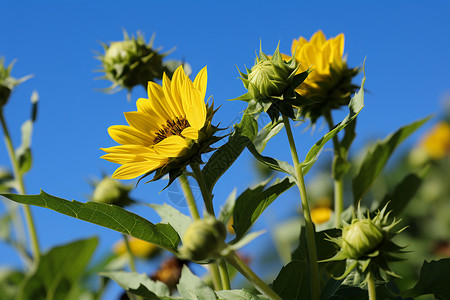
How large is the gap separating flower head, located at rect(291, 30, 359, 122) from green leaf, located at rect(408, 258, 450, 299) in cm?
41

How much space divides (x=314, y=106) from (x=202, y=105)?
0.40 metres

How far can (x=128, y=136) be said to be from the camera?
3.20 feet

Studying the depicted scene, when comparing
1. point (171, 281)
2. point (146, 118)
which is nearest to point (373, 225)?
point (146, 118)

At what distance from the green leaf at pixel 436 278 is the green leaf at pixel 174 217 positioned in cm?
44

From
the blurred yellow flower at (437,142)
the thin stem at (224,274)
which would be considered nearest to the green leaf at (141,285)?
the thin stem at (224,274)

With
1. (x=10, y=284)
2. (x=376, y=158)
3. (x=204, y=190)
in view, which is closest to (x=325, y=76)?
(x=376, y=158)

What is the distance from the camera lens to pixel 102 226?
85cm

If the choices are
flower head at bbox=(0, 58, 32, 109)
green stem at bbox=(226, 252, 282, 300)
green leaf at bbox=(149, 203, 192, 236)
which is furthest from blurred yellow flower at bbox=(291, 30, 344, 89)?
flower head at bbox=(0, 58, 32, 109)

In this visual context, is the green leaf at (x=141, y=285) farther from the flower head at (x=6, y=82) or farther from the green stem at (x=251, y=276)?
the flower head at (x=6, y=82)

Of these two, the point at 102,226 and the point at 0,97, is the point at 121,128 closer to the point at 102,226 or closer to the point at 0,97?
the point at 102,226

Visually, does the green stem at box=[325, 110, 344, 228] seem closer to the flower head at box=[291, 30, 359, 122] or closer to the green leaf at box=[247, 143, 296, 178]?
the flower head at box=[291, 30, 359, 122]

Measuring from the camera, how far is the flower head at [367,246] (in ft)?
2.59

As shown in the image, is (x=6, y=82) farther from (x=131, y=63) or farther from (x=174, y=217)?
(x=174, y=217)

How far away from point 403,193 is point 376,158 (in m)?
0.13
